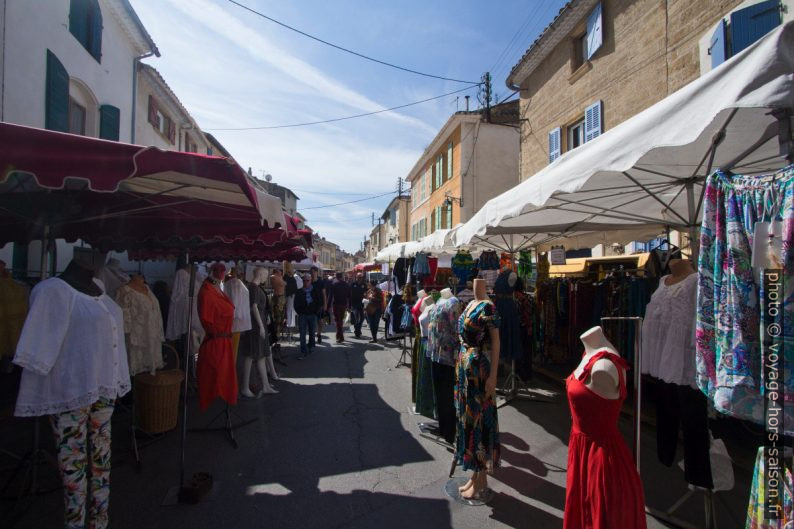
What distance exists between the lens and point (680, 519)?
10.4ft

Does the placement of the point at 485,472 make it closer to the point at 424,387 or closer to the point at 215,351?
the point at 424,387

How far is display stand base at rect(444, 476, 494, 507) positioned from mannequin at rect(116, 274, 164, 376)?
3.37m

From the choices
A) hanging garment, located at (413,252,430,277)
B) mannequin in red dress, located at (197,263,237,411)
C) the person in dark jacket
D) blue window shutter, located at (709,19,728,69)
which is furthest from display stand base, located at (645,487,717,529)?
the person in dark jacket

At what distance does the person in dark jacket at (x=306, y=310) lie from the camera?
31.2 feet

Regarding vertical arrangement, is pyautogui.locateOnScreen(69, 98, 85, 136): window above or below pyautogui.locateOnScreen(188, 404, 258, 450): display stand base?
above

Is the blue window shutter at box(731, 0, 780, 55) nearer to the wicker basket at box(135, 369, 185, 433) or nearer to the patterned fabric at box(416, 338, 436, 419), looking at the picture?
the patterned fabric at box(416, 338, 436, 419)

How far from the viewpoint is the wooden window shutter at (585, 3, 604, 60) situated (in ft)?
32.3

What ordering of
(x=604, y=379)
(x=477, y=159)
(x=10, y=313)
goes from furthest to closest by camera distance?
(x=477, y=159) < (x=10, y=313) < (x=604, y=379)

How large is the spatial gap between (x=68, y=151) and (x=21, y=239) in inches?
129

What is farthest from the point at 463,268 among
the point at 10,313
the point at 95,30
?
the point at 95,30

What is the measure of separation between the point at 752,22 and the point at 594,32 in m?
4.40

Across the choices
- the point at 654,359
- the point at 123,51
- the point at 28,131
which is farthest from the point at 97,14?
the point at 654,359

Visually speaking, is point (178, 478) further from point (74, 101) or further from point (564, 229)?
point (74, 101)

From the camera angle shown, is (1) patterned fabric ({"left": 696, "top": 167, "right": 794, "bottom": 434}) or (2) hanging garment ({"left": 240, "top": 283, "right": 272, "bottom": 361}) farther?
(2) hanging garment ({"left": 240, "top": 283, "right": 272, "bottom": 361})
